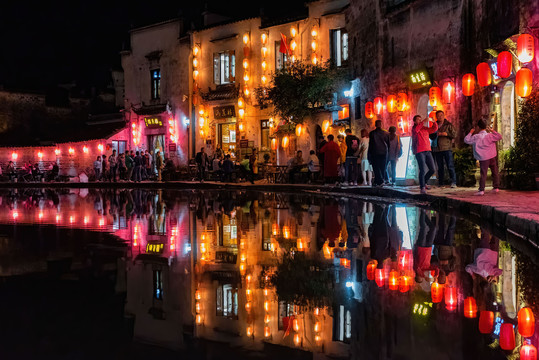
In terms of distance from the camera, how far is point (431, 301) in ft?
16.5

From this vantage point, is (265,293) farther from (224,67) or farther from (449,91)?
(224,67)

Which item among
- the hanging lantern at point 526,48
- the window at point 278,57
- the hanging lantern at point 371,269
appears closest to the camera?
the hanging lantern at point 371,269

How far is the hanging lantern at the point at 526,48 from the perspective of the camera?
1560cm

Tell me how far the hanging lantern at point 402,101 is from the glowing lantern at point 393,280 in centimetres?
1832

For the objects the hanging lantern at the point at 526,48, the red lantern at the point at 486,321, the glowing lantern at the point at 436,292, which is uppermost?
the hanging lantern at the point at 526,48

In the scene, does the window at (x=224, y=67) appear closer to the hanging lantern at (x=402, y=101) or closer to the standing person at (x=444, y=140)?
the hanging lantern at (x=402, y=101)

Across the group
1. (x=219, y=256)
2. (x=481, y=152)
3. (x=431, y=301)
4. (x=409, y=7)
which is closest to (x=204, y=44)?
(x=409, y=7)

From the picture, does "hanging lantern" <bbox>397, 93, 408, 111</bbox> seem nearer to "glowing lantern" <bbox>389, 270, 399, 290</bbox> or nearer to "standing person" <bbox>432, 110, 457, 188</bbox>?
"standing person" <bbox>432, 110, 457, 188</bbox>

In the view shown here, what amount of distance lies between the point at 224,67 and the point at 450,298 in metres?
34.5

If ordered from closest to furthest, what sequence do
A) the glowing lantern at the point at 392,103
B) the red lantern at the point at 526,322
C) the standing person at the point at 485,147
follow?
the red lantern at the point at 526,322 → the standing person at the point at 485,147 → the glowing lantern at the point at 392,103

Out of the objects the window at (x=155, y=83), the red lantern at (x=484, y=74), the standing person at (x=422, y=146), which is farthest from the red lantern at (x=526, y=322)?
the window at (x=155, y=83)

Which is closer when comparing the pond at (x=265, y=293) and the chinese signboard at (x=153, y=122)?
the pond at (x=265, y=293)

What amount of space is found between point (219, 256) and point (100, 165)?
113 feet

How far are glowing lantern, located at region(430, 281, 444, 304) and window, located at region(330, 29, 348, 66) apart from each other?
27.2 m
